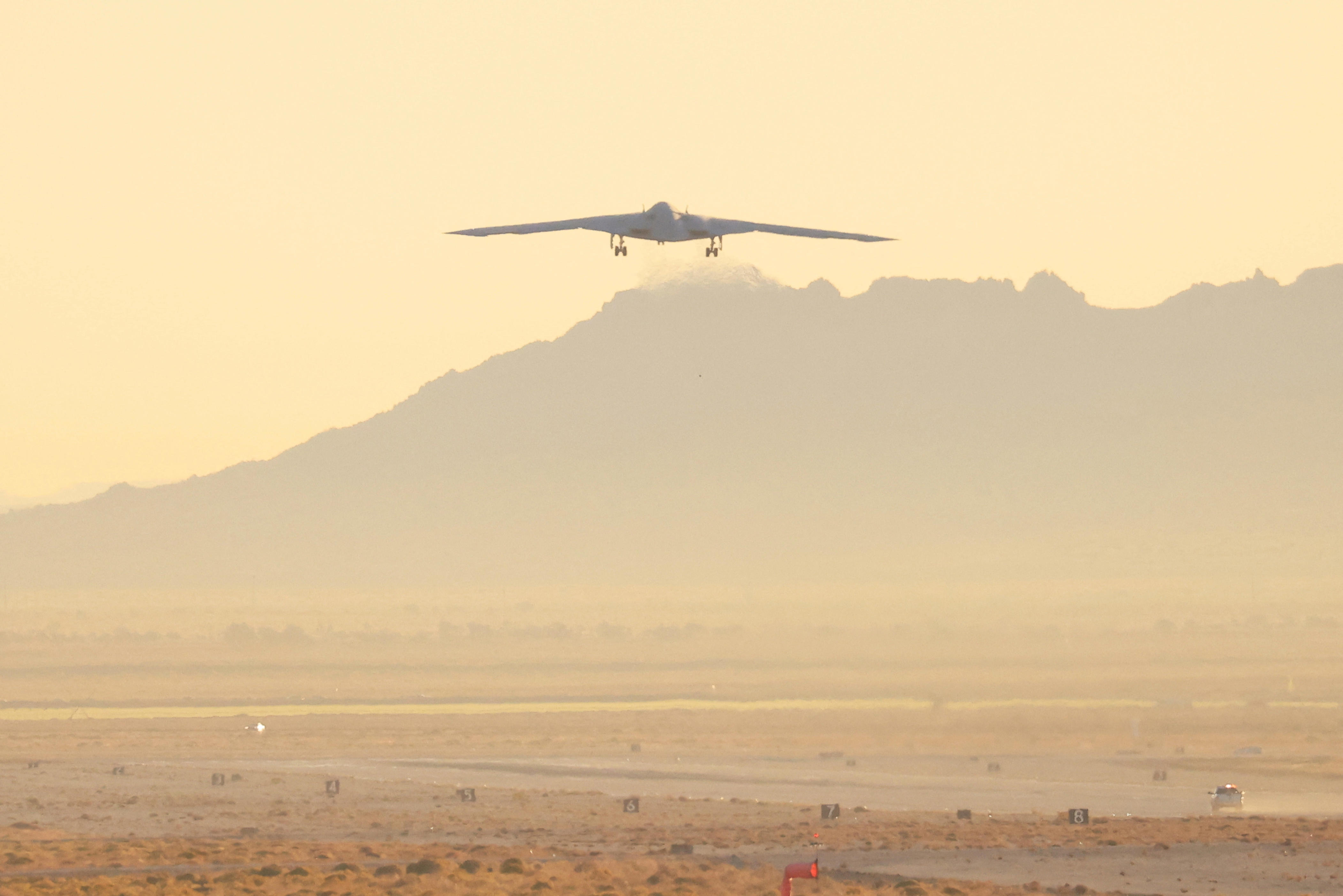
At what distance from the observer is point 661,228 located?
8388 cm

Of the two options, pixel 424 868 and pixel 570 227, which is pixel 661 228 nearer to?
pixel 570 227

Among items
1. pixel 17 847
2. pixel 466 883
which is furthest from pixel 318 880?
pixel 17 847

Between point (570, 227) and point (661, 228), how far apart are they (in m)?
4.45

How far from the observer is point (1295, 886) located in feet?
423

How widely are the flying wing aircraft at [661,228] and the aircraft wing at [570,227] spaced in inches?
0.6

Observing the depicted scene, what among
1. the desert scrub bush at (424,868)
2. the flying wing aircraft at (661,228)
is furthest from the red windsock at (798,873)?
the desert scrub bush at (424,868)

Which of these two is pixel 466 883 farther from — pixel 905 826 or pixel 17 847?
pixel 905 826

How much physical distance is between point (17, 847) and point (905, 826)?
91387 mm

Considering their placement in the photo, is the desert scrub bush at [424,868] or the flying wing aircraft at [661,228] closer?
the flying wing aircraft at [661,228]

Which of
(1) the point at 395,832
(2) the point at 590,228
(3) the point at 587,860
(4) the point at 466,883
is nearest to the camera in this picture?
(2) the point at 590,228

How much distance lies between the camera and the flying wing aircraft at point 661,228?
274 ft

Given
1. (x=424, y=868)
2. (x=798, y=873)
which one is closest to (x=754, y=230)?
(x=798, y=873)

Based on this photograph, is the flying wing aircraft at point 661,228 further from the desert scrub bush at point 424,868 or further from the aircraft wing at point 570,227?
the desert scrub bush at point 424,868

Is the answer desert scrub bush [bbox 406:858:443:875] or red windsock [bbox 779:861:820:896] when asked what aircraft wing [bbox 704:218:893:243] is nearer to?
red windsock [bbox 779:861:820:896]
